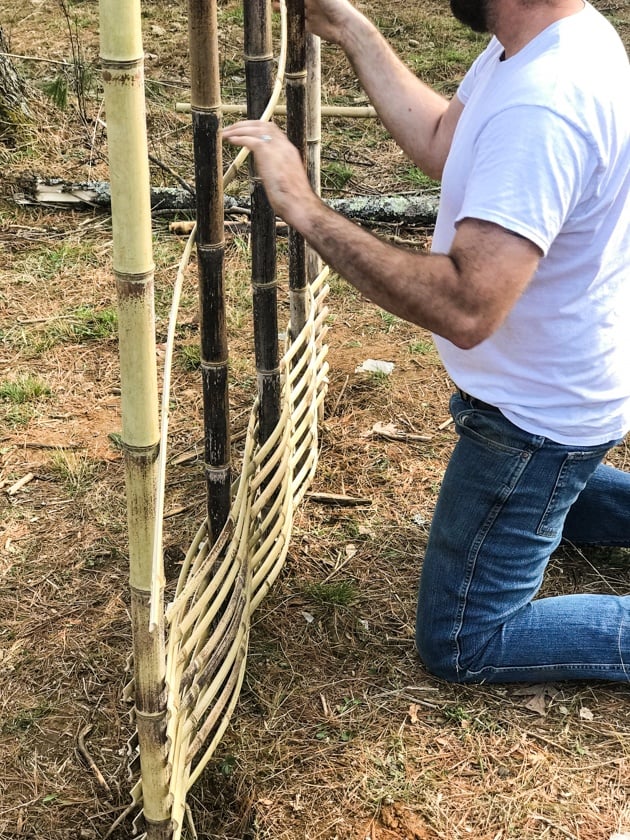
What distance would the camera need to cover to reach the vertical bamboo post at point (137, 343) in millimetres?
1373

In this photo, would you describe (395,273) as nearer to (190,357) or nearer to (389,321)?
(190,357)

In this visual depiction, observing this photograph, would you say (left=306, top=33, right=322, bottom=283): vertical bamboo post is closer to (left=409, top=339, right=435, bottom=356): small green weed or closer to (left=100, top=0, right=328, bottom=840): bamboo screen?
(left=100, top=0, right=328, bottom=840): bamboo screen

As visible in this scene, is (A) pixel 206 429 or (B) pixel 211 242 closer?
(B) pixel 211 242

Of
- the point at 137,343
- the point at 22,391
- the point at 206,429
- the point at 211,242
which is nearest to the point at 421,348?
A: the point at 22,391

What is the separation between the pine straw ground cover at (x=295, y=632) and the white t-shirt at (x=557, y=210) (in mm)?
786

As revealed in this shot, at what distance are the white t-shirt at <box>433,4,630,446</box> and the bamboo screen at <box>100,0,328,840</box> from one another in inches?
18.9

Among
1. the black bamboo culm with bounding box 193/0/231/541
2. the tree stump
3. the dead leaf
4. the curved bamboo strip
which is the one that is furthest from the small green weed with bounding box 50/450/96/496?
the tree stump

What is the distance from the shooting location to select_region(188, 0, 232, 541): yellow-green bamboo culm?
186 centimetres

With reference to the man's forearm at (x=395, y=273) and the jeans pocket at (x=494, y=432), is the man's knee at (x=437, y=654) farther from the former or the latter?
the man's forearm at (x=395, y=273)

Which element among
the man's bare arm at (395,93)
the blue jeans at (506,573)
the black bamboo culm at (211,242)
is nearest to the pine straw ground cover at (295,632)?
the blue jeans at (506,573)

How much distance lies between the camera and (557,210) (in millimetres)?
1734

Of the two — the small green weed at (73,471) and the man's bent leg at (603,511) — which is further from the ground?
the man's bent leg at (603,511)

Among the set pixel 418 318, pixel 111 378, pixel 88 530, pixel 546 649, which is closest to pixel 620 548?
pixel 546 649

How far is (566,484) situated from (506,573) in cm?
28
